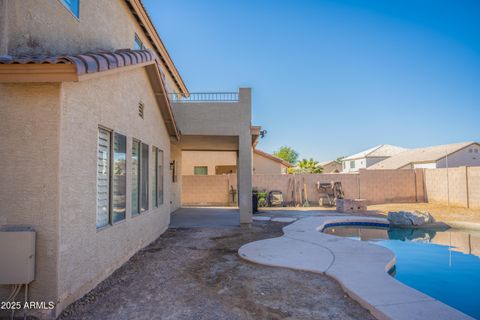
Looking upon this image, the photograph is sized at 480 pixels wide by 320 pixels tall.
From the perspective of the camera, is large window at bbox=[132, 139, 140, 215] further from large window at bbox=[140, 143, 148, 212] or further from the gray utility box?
the gray utility box

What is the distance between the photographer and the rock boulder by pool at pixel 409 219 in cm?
1264

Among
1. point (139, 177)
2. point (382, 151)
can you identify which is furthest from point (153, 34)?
point (382, 151)

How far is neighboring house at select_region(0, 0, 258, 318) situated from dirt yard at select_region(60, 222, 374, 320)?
0.41 meters

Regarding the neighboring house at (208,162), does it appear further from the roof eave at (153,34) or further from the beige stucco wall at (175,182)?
the roof eave at (153,34)

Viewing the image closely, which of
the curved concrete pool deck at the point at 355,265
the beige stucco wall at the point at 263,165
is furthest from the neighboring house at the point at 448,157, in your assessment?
the curved concrete pool deck at the point at 355,265

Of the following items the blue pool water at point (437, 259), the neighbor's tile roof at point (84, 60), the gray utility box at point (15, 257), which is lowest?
the blue pool water at point (437, 259)

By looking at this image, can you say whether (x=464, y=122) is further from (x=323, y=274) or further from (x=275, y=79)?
(x=323, y=274)

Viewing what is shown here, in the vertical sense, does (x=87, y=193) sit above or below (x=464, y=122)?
below

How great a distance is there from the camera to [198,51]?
Result: 19.9 metres

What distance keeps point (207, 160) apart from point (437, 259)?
63.7 ft

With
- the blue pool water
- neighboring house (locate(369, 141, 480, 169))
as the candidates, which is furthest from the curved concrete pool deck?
neighboring house (locate(369, 141, 480, 169))

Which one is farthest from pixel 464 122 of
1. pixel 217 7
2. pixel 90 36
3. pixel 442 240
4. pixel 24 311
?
pixel 24 311

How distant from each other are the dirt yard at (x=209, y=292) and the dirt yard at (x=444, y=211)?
36.2 ft

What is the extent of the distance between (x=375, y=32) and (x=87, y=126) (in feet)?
56.1
